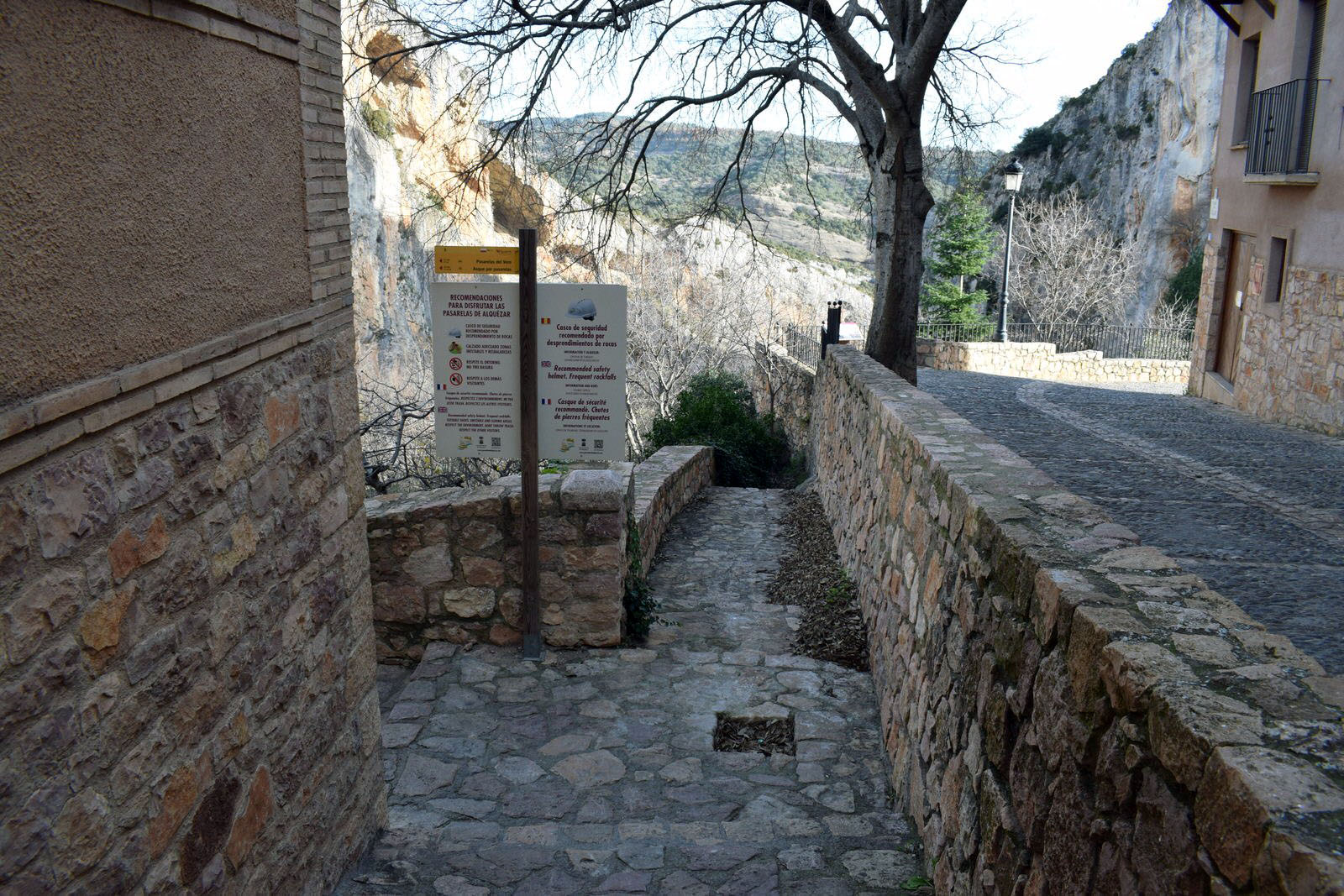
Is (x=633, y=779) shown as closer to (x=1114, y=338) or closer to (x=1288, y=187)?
(x=1288, y=187)

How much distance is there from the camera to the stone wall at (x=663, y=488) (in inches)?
311

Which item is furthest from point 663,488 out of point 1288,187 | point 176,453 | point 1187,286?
point 1187,286

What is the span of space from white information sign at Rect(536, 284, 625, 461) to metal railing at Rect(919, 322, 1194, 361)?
1931 centimetres

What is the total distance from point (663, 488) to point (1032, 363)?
592 inches

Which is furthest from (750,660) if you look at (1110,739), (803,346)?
(803,346)

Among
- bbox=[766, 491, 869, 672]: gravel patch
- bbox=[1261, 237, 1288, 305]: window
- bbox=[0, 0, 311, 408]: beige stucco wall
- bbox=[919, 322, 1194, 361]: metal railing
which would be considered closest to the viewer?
bbox=[0, 0, 311, 408]: beige stucco wall

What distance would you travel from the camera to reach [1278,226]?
13.6m

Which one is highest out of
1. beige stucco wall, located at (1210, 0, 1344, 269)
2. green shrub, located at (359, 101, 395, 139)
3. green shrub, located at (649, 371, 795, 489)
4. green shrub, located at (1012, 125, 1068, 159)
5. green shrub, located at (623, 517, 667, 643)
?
green shrub, located at (1012, 125, 1068, 159)

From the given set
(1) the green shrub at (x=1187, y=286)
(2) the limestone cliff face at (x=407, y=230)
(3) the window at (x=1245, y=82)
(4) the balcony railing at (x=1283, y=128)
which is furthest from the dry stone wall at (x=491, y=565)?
(1) the green shrub at (x=1187, y=286)

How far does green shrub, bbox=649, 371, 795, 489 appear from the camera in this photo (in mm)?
14711

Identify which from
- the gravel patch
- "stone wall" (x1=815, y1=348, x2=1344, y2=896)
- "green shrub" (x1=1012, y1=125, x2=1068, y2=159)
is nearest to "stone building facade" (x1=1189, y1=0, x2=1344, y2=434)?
the gravel patch

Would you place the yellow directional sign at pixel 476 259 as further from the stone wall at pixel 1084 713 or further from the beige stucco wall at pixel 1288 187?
the beige stucco wall at pixel 1288 187

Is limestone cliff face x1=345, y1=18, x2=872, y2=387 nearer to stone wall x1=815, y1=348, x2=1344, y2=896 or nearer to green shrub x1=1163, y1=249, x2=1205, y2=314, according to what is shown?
green shrub x1=1163, y1=249, x2=1205, y2=314

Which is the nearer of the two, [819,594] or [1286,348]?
[819,594]
